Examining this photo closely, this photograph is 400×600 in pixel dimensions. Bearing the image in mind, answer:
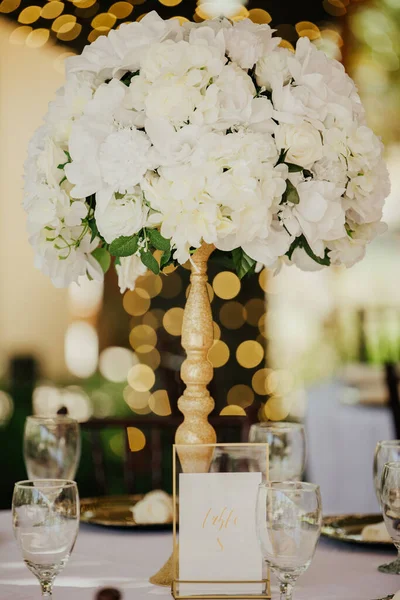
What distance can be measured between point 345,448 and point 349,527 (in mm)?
1558

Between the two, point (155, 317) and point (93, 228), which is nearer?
point (93, 228)

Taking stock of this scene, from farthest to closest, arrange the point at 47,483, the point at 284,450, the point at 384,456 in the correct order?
the point at 284,450 < the point at 384,456 < the point at 47,483

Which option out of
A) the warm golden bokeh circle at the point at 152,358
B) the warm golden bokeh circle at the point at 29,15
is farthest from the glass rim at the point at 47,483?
the warm golden bokeh circle at the point at 29,15

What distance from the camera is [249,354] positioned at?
4.58 metres

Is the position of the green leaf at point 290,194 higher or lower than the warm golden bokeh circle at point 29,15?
lower

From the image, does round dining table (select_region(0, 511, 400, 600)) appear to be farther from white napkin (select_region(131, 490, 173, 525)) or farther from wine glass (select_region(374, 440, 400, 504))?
wine glass (select_region(374, 440, 400, 504))

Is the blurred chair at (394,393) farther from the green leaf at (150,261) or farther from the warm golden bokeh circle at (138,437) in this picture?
the warm golden bokeh circle at (138,437)

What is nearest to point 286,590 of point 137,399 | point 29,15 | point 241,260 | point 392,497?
point 392,497

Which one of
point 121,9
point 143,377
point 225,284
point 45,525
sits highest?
point 121,9

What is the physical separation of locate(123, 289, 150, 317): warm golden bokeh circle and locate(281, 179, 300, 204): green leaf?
3379 mm

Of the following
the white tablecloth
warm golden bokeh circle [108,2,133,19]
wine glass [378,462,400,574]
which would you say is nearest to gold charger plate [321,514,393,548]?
wine glass [378,462,400,574]

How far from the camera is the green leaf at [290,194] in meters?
1.14

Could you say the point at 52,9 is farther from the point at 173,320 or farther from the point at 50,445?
the point at 50,445

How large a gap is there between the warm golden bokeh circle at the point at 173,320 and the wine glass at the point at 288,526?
3.46 meters
